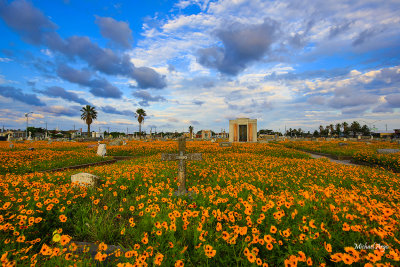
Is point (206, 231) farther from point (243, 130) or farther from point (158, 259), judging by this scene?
point (243, 130)

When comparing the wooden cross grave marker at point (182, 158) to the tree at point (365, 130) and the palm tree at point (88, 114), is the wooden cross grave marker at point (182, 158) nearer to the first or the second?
the palm tree at point (88, 114)

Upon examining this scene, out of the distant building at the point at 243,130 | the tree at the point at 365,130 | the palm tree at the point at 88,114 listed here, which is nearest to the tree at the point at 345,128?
the tree at the point at 365,130

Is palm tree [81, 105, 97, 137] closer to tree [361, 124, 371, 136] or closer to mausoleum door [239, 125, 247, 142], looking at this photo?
mausoleum door [239, 125, 247, 142]

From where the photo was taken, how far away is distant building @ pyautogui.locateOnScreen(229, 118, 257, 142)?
36438mm

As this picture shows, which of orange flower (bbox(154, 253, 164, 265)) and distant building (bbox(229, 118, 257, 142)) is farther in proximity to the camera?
distant building (bbox(229, 118, 257, 142))

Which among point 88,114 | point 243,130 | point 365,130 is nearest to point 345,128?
point 365,130

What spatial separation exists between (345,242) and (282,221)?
888 millimetres

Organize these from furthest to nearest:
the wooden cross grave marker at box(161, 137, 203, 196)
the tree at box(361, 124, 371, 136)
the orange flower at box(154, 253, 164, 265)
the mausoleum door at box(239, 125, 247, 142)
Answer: the tree at box(361, 124, 371, 136), the mausoleum door at box(239, 125, 247, 142), the wooden cross grave marker at box(161, 137, 203, 196), the orange flower at box(154, 253, 164, 265)

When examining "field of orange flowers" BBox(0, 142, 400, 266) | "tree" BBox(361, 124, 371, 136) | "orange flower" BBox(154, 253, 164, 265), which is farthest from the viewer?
"tree" BBox(361, 124, 371, 136)

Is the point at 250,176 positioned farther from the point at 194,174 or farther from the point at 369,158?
the point at 369,158

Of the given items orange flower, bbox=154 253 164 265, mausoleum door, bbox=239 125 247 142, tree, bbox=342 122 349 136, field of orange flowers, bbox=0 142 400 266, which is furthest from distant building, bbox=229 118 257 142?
tree, bbox=342 122 349 136

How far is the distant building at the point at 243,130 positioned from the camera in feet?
120

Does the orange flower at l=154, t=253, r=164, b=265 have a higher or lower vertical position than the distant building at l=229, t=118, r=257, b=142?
lower

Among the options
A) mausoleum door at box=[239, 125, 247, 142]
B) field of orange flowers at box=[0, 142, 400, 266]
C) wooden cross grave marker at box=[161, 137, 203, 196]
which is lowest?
field of orange flowers at box=[0, 142, 400, 266]
